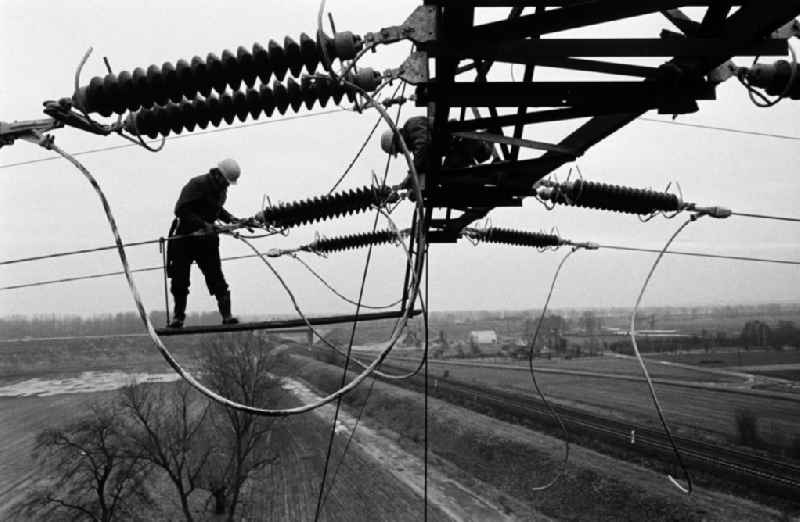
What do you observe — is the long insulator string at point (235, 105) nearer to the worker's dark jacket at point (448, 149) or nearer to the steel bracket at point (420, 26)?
the steel bracket at point (420, 26)

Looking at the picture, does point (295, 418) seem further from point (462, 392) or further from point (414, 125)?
point (414, 125)

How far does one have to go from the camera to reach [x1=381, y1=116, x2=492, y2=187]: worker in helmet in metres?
4.31

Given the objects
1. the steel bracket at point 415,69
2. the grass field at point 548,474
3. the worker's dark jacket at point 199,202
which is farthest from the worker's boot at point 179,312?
the grass field at point 548,474

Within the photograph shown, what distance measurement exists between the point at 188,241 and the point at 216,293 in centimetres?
59

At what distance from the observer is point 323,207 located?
6.28 meters

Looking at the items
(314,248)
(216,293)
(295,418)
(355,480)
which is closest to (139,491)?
(355,480)

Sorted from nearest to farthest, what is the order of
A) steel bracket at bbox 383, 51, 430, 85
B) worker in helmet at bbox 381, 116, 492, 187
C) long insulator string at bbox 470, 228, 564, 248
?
1. steel bracket at bbox 383, 51, 430, 85
2. worker in helmet at bbox 381, 116, 492, 187
3. long insulator string at bbox 470, 228, 564, 248

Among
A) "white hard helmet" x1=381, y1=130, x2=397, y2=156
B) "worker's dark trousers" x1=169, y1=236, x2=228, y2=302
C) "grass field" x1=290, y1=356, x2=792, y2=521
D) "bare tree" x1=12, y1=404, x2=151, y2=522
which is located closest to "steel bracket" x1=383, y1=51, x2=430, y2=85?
"white hard helmet" x1=381, y1=130, x2=397, y2=156

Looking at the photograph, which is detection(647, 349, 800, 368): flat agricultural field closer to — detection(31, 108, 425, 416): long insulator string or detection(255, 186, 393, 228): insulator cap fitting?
detection(255, 186, 393, 228): insulator cap fitting

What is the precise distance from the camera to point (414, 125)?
4.56 m

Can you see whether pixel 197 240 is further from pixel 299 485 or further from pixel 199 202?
pixel 299 485

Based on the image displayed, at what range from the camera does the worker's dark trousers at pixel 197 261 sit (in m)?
5.03

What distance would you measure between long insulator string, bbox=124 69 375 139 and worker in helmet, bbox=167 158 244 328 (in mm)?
1775

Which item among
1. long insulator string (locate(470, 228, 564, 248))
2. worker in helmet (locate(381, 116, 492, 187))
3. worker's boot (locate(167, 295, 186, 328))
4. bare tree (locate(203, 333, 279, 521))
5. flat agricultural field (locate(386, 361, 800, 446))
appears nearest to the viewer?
worker in helmet (locate(381, 116, 492, 187))
